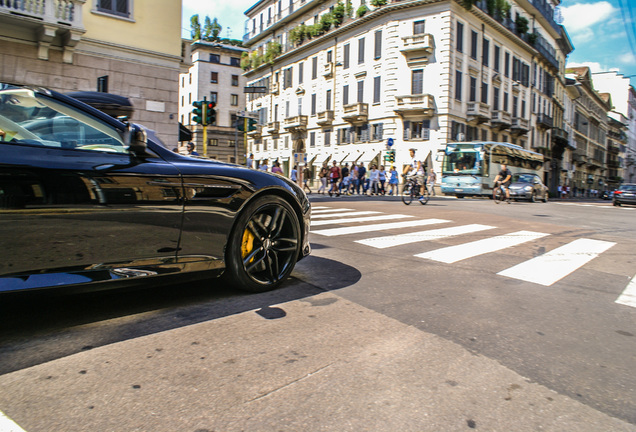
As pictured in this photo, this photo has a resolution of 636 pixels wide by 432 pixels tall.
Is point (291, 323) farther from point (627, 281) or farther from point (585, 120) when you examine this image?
point (585, 120)

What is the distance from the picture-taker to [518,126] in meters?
43.2

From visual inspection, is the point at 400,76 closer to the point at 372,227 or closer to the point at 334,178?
the point at 334,178

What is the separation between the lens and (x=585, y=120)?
74312 millimetres

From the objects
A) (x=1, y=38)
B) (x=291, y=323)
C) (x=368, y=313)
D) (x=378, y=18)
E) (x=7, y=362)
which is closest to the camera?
(x=7, y=362)

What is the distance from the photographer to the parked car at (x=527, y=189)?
22.5 metres

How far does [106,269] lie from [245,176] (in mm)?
1222

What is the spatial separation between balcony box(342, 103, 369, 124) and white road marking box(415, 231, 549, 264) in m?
30.6

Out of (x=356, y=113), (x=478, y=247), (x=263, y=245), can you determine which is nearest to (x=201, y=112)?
(x=478, y=247)

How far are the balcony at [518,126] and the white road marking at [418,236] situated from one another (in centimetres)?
3834

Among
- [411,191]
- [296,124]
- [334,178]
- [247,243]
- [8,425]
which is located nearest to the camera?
[8,425]

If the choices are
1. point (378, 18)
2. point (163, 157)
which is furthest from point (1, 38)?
point (378, 18)

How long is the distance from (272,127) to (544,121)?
30.1m

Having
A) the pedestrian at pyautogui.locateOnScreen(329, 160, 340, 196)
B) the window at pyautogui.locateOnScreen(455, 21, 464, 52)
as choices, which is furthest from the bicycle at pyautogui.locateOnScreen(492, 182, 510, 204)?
the window at pyautogui.locateOnScreen(455, 21, 464, 52)

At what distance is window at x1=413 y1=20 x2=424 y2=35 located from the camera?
34500 millimetres
